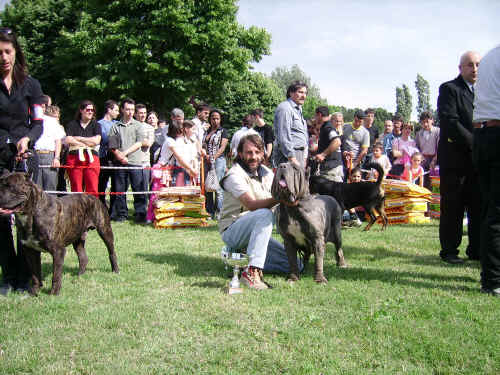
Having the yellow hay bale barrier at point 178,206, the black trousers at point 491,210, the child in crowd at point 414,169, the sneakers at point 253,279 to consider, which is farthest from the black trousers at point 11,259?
the child in crowd at point 414,169

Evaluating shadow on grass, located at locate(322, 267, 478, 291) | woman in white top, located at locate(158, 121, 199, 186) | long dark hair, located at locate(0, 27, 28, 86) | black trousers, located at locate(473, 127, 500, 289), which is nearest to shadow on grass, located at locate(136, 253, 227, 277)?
shadow on grass, located at locate(322, 267, 478, 291)

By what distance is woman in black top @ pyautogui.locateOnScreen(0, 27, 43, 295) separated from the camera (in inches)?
150

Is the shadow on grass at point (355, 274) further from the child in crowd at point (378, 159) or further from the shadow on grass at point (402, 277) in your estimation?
the child in crowd at point (378, 159)

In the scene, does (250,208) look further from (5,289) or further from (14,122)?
(5,289)

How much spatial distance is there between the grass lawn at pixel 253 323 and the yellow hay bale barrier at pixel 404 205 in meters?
3.64

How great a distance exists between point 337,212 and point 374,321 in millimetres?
1841

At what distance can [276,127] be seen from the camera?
6.89 meters

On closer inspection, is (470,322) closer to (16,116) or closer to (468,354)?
(468,354)

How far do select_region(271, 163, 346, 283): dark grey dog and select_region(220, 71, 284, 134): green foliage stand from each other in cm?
3491

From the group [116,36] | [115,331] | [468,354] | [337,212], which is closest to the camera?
[468,354]

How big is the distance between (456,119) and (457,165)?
2.03 ft

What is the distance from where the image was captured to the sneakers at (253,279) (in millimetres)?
4180

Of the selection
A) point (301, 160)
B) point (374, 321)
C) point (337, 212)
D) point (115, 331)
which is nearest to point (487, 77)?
point (337, 212)

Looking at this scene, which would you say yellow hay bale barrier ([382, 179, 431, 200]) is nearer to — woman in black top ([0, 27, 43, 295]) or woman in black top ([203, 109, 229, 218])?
woman in black top ([203, 109, 229, 218])
